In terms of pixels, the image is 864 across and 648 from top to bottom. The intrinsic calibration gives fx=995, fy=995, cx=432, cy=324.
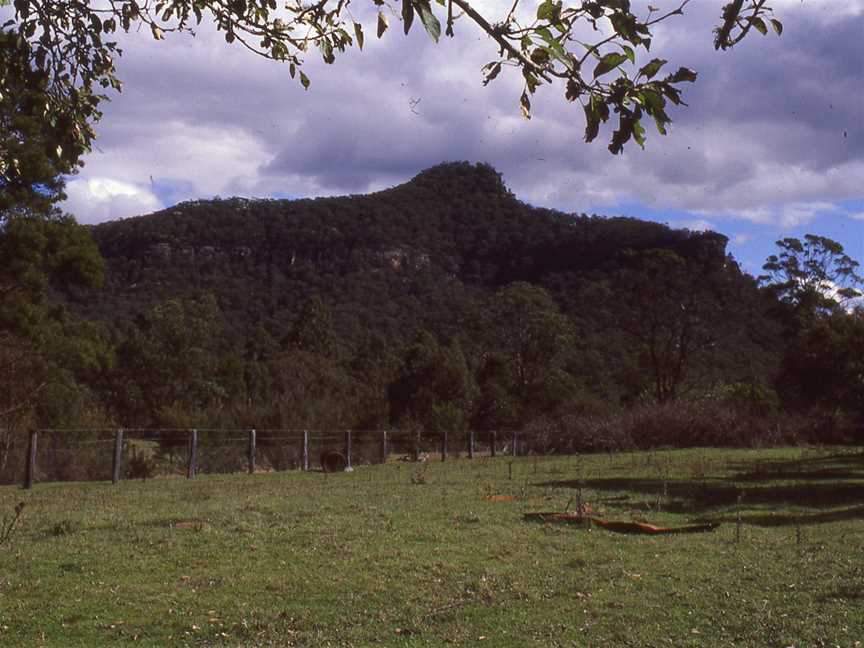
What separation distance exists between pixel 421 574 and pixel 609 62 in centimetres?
561

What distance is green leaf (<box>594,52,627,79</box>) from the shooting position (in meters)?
3.62

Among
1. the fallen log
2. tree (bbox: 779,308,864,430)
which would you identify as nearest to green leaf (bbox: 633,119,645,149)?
the fallen log

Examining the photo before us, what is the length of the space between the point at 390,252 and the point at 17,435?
144 ft

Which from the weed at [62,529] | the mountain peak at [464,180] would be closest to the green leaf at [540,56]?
the weed at [62,529]

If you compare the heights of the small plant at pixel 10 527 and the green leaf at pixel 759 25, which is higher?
the green leaf at pixel 759 25

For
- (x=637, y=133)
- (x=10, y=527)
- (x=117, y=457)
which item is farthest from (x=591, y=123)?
(x=117, y=457)

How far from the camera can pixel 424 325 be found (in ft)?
187

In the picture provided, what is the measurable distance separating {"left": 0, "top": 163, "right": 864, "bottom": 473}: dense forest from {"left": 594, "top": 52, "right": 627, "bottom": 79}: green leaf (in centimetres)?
2103

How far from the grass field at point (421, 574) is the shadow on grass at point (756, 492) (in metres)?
0.11

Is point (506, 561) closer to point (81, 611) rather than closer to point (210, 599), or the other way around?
point (210, 599)

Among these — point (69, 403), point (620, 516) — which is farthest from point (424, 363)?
point (620, 516)

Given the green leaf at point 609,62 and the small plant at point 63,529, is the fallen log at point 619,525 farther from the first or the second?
the green leaf at point 609,62

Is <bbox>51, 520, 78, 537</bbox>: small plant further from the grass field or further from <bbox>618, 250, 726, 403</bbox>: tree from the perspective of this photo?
A: <bbox>618, 250, 726, 403</bbox>: tree

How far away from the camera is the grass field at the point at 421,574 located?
635cm
